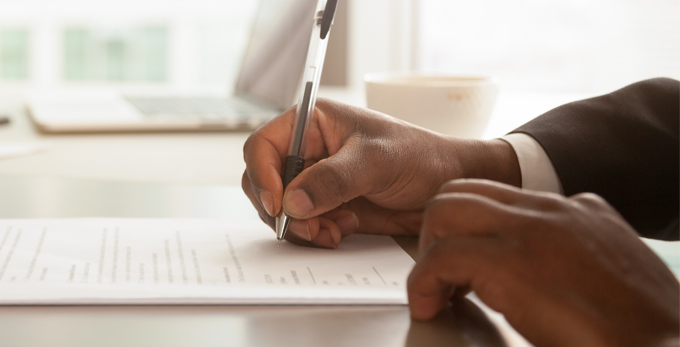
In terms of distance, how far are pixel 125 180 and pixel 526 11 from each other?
2.19m

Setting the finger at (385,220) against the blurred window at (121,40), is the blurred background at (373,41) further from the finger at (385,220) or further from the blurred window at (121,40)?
the finger at (385,220)

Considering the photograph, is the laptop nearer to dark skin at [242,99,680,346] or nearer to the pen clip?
the pen clip

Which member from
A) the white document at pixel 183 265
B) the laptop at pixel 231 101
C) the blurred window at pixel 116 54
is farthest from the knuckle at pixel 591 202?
the blurred window at pixel 116 54

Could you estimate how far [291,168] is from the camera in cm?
56

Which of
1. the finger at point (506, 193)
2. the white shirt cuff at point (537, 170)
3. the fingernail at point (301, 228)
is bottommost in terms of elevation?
the fingernail at point (301, 228)

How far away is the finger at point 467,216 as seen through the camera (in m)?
0.37

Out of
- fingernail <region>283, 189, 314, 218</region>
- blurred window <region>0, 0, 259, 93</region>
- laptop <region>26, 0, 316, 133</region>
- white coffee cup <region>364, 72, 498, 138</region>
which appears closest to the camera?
fingernail <region>283, 189, 314, 218</region>

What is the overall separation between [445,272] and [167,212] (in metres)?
0.38

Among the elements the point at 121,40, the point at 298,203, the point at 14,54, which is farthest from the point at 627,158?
the point at 14,54

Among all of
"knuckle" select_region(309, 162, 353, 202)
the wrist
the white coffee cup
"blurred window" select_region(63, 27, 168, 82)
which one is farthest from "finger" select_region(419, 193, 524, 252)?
"blurred window" select_region(63, 27, 168, 82)

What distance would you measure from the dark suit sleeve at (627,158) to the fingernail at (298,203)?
0.28m

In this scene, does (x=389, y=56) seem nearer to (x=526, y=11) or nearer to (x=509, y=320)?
(x=526, y=11)

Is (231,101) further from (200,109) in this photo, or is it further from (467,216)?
(467,216)

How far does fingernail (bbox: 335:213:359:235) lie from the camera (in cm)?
60
